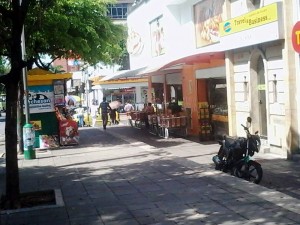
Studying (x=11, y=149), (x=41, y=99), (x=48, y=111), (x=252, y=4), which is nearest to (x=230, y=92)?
(x=252, y=4)

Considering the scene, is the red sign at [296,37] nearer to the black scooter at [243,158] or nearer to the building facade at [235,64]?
the building facade at [235,64]

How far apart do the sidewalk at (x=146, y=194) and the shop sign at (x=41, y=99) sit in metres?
3.42

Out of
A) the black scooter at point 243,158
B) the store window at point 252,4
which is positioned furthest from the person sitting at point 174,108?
the black scooter at point 243,158

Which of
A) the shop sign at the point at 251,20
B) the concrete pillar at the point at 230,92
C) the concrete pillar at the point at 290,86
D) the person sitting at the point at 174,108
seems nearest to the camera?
the concrete pillar at the point at 290,86

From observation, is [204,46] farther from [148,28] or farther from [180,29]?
[148,28]

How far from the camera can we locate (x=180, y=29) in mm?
20125

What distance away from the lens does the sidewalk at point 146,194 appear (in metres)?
6.25

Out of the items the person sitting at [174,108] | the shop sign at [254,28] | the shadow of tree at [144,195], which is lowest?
the shadow of tree at [144,195]

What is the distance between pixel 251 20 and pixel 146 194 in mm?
6716

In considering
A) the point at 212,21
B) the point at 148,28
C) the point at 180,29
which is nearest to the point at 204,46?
the point at 212,21

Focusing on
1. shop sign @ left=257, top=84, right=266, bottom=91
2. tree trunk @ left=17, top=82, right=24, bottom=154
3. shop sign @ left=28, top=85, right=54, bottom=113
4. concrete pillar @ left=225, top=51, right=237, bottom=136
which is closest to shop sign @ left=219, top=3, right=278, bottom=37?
concrete pillar @ left=225, top=51, right=237, bottom=136

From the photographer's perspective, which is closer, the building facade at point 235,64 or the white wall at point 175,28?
the building facade at point 235,64

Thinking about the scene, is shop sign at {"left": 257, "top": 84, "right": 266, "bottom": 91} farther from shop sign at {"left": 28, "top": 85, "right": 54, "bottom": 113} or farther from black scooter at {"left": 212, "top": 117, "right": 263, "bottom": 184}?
shop sign at {"left": 28, "top": 85, "right": 54, "bottom": 113}

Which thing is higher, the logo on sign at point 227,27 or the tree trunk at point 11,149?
the logo on sign at point 227,27
